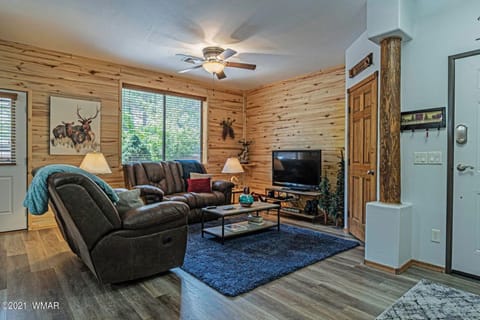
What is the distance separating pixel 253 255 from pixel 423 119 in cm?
226

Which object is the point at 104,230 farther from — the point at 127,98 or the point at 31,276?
the point at 127,98

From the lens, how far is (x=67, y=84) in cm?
468

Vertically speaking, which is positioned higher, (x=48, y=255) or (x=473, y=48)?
(x=473, y=48)

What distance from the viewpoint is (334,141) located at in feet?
17.4

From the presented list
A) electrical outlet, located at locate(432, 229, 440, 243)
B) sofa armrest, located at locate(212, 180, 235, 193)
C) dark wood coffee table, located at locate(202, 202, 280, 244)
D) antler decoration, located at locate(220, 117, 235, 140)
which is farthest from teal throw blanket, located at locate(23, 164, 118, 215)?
antler decoration, located at locate(220, 117, 235, 140)

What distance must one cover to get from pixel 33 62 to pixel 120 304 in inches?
159

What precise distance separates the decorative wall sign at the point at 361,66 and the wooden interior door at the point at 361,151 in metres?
0.16

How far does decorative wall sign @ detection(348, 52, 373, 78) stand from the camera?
3.56 meters

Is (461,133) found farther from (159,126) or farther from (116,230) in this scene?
(159,126)

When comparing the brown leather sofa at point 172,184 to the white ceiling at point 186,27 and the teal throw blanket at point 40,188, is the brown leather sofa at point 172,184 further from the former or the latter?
the teal throw blanket at point 40,188

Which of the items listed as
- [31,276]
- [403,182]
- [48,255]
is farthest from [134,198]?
[403,182]

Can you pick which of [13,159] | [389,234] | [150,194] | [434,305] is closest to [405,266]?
[389,234]

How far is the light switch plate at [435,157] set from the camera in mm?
2832

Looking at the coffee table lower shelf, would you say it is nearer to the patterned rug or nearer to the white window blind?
the patterned rug
